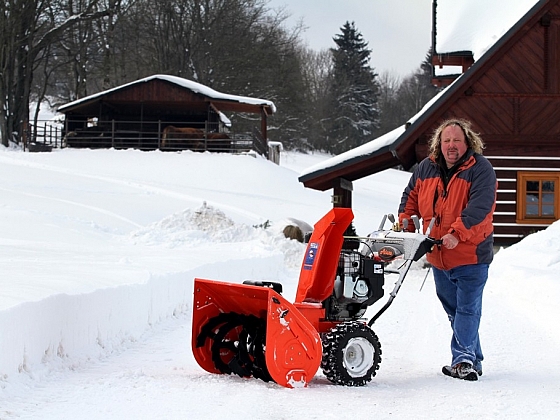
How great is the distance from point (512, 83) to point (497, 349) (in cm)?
1377

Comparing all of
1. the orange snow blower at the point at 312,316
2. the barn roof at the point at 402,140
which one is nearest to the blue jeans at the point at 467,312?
the orange snow blower at the point at 312,316

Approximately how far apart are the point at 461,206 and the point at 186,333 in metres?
3.28

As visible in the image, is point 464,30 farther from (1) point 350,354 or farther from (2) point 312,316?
(1) point 350,354

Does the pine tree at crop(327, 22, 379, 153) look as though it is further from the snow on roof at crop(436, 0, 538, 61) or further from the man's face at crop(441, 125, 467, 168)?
the man's face at crop(441, 125, 467, 168)

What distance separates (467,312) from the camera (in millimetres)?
6555

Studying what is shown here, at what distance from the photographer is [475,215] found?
21.2ft

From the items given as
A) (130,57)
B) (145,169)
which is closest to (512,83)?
(145,169)

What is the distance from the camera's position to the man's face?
6.75 m

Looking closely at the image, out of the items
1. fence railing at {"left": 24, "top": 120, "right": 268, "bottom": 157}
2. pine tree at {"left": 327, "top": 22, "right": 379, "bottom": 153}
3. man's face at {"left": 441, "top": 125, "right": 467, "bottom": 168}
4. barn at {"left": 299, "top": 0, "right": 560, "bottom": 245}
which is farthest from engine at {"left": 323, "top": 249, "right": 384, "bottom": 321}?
pine tree at {"left": 327, "top": 22, "right": 379, "bottom": 153}

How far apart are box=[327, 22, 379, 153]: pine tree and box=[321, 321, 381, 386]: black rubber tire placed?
71.9 meters

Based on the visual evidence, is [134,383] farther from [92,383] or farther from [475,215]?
[475,215]

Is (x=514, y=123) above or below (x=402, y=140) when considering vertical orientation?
above

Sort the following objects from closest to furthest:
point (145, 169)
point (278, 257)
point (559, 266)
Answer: point (559, 266) < point (278, 257) < point (145, 169)

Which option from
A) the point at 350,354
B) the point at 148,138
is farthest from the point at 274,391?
the point at 148,138
